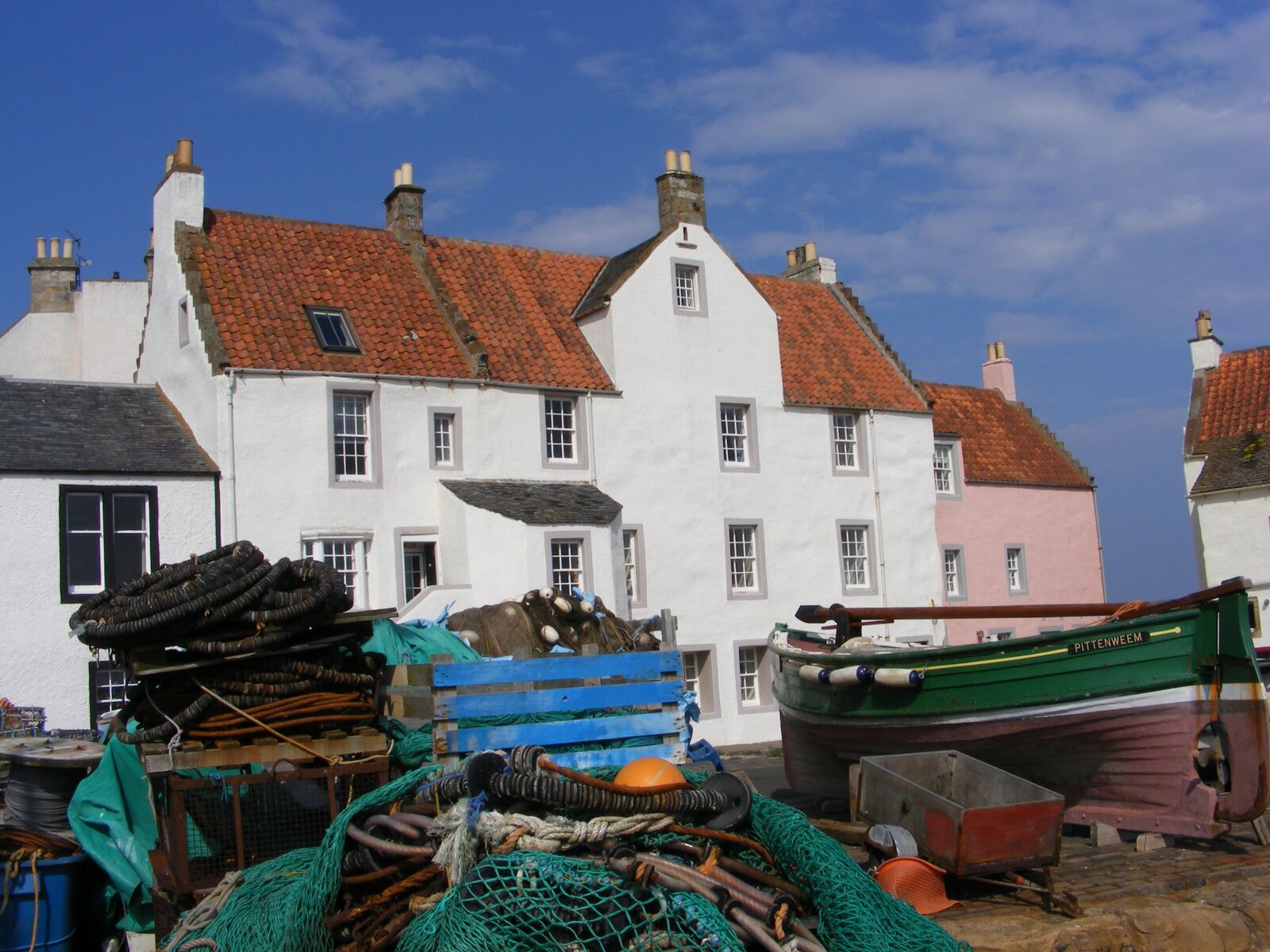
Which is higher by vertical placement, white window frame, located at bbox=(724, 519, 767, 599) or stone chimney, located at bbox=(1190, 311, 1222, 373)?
stone chimney, located at bbox=(1190, 311, 1222, 373)

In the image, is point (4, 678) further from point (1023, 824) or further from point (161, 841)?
point (1023, 824)

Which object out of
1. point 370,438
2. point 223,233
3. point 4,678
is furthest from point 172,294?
point 4,678

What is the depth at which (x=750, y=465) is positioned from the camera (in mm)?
27125

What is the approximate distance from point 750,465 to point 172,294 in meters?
11.6

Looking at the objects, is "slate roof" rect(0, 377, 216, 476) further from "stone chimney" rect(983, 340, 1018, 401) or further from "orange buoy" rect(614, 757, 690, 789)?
"stone chimney" rect(983, 340, 1018, 401)

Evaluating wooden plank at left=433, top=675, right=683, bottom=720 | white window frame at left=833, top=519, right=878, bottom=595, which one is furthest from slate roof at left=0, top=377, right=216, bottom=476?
white window frame at left=833, top=519, right=878, bottom=595

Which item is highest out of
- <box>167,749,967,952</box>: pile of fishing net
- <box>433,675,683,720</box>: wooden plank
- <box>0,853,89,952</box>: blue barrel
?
<box>433,675,683,720</box>: wooden plank

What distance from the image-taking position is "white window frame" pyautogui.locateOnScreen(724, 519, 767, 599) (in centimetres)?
2650

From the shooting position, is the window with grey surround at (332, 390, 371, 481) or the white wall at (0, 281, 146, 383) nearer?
the window with grey surround at (332, 390, 371, 481)

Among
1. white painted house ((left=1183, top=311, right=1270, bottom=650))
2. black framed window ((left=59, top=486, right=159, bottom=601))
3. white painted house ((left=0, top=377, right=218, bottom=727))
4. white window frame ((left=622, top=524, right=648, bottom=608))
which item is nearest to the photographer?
white painted house ((left=0, top=377, right=218, bottom=727))

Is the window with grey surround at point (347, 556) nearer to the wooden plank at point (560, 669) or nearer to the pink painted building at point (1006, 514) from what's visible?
the wooden plank at point (560, 669)

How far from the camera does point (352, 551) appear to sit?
22156mm

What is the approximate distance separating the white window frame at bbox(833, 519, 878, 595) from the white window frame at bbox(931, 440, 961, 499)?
13.8 ft

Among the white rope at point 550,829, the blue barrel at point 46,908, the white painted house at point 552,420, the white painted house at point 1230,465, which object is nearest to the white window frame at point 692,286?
the white painted house at point 552,420
